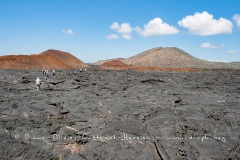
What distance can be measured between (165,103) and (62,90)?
8041mm

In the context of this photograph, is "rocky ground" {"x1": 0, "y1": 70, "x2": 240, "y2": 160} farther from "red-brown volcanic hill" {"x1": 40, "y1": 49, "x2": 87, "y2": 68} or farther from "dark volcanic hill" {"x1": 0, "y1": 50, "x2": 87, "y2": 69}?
"red-brown volcanic hill" {"x1": 40, "y1": 49, "x2": 87, "y2": 68}

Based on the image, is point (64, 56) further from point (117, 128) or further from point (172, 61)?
point (117, 128)

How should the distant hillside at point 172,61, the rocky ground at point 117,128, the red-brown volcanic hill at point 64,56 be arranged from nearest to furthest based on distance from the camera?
the rocky ground at point 117,128 → the distant hillside at point 172,61 → the red-brown volcanic hill at point 64,56

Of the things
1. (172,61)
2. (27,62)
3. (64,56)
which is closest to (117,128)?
(27,62)

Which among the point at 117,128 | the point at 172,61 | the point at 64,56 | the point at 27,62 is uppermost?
the point at 64,56

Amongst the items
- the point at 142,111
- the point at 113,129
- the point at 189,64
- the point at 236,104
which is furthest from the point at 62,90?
the point at 189,64

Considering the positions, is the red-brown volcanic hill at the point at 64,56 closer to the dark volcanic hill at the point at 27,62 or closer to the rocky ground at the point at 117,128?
the dark volcanic hill at the point at 27,62

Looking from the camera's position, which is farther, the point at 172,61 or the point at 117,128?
the point at 172,61

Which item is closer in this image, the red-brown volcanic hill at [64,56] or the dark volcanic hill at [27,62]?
the dark volcanic hill at [27,62]

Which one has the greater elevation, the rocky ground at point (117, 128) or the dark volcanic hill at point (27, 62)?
the dark volcanic hill at point (27, 62)

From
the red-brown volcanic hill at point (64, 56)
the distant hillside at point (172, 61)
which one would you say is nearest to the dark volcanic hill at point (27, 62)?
the red-brown volcanic hill at point (64, 56)

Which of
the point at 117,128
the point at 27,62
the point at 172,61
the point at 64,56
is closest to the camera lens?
the point at 117,128

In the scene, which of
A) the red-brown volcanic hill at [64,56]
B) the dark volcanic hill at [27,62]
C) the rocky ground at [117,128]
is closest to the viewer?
the rocky ground at [117,128]

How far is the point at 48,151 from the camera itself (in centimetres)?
959
